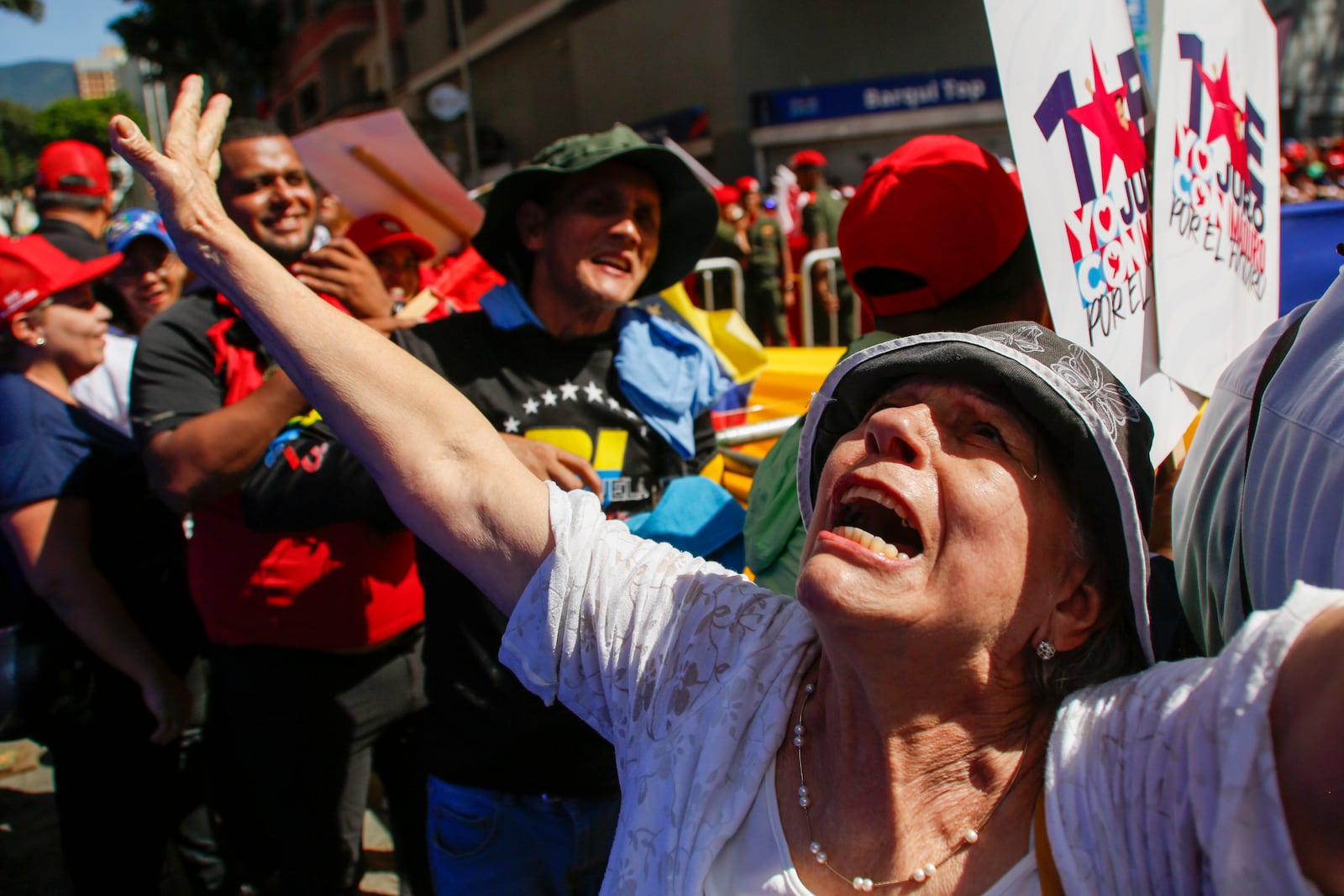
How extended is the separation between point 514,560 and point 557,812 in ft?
2.42

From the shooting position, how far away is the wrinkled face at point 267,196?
2422 millimetres

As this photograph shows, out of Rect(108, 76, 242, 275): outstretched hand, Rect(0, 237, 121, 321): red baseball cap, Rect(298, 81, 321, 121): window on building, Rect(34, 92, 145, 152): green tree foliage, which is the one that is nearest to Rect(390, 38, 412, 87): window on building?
Rect(298, 81, 321, 121): window on building

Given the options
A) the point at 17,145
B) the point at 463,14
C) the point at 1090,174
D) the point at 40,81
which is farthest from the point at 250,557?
the point at 40,81

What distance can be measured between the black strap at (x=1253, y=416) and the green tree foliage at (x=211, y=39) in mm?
41096

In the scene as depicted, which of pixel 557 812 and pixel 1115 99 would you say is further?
pixel 557 812

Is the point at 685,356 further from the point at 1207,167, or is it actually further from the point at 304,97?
the point at 304,97

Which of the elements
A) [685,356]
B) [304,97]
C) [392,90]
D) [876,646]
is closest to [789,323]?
[685,356]

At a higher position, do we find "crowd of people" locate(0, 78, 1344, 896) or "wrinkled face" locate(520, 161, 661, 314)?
"wrinkled face" locate(520, 161, 661, 314)

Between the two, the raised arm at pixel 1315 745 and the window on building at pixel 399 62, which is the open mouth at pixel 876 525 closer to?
the raised arm at pixel 1315 745

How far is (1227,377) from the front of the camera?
3.83 ft

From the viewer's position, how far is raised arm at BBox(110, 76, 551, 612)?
131 centimetres

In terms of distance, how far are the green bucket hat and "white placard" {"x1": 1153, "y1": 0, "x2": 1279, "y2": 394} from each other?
1.02m

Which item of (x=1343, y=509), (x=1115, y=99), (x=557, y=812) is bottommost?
(x=557, y=812)

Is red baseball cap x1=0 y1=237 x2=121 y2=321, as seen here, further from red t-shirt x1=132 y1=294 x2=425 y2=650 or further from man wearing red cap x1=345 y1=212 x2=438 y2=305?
man wearing red cap x1=345 y1=212 x2=438 y2=305
